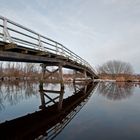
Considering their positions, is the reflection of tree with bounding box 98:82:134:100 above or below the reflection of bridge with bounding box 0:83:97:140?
above

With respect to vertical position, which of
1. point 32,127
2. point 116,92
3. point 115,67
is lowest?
point 32,127

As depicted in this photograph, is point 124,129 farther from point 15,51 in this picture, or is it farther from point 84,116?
point 15,51

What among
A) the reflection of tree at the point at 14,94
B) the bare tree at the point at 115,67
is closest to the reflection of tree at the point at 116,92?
the reflection of tree at the point at 14,94

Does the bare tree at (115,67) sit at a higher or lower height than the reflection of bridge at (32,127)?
higher

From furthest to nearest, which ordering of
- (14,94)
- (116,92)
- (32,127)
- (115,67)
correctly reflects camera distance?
(115,67) < (116,92) < (14,94) < (32,127)

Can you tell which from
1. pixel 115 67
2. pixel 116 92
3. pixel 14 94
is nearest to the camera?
pixel 14 94

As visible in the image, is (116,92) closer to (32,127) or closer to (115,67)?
(32,127)

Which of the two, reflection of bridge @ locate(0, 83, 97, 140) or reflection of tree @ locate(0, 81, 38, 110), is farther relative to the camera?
reflection of tree @ locate(0, 81, 38, 110)

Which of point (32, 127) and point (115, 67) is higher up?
point (115, 67)

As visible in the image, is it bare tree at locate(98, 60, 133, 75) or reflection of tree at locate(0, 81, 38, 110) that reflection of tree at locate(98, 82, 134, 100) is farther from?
bare tree at locate(98, 60, 133, 75)

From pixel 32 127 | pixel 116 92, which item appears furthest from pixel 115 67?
pixel 32 127

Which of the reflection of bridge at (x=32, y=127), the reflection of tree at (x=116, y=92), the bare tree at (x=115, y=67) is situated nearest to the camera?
the reflection of bridge at (x=32, y=127)

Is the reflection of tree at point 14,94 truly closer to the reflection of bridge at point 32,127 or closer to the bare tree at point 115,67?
the reflection of bridge at point 32,127

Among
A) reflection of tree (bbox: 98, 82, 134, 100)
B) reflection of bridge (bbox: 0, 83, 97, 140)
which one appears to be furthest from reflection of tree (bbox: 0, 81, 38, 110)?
reflection of tree (bbox: 98, 82, 134, 100)
